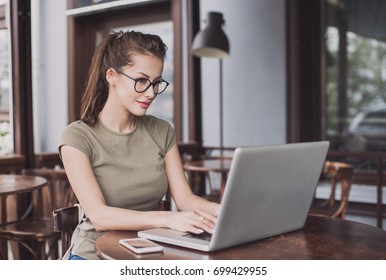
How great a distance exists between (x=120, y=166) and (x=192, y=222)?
369 mm

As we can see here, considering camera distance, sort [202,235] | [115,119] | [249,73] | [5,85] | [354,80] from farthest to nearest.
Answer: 1. [354,80]
2. [249,73]
3. [5,85]
4. [115,119]
5. [202,235]

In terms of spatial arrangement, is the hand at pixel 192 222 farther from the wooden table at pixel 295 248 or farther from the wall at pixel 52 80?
the wall at pixel 52 80

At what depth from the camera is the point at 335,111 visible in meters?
5.57

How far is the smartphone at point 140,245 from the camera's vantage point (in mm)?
1161

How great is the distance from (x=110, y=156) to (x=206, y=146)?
3.68 m

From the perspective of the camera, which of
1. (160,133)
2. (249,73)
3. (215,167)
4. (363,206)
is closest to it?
(160,133)

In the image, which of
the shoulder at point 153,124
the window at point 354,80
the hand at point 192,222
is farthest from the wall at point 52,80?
the hand at point 192,222

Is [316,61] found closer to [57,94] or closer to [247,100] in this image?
[247,100]

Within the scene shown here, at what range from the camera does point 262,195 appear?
117cm

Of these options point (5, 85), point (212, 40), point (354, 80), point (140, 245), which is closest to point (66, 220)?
point (140, 245)

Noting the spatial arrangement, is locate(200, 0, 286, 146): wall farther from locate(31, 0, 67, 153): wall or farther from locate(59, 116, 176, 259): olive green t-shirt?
locate(59, 116, 176, 259): olive green t-shirt

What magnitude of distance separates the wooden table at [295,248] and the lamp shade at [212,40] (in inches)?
126

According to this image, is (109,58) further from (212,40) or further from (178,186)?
(212,40)
